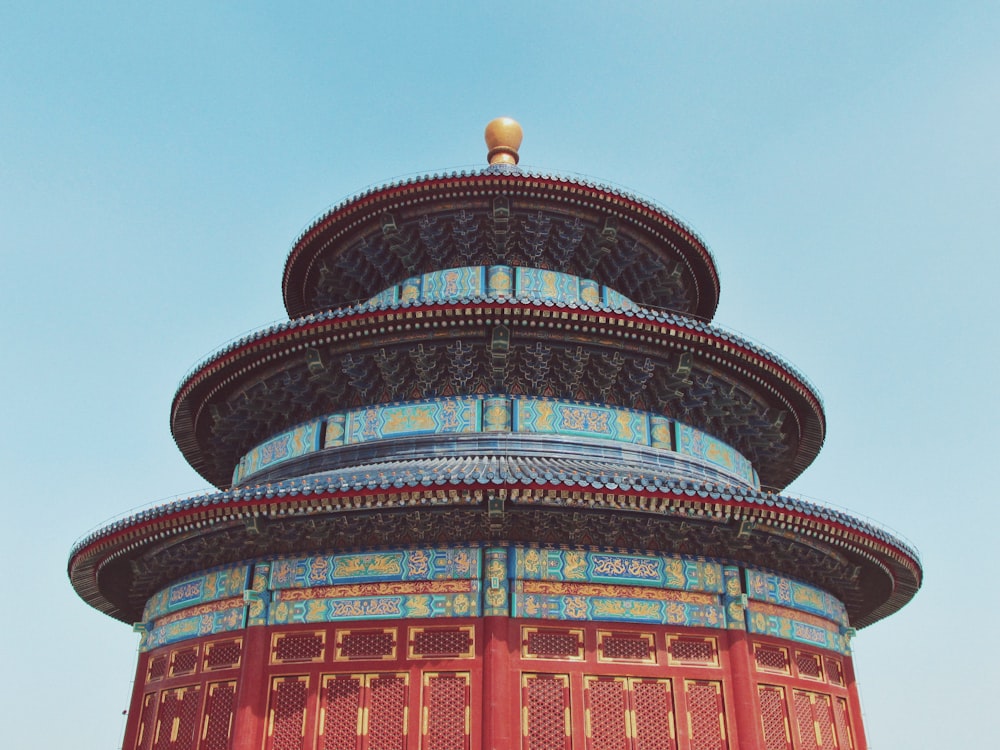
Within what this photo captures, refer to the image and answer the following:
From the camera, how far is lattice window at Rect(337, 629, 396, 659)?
1355cm

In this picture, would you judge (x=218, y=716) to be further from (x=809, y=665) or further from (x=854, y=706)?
(x=854, y=706)

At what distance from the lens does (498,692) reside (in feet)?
41.9

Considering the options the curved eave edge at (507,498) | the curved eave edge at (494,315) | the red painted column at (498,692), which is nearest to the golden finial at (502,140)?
the curved eave edge at (494,315)

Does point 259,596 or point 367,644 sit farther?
point 259,596

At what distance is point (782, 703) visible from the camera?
1455 cm

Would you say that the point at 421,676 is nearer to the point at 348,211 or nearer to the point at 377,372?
the point at 377,372

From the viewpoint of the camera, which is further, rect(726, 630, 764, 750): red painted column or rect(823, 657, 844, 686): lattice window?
rect(823, 657, 844, 686): lattice window

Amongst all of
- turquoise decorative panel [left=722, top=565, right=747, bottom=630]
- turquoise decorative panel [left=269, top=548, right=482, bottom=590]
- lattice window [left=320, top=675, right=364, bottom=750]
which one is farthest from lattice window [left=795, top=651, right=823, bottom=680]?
lattice window [left=320, top=675, right=364, bottom=750]

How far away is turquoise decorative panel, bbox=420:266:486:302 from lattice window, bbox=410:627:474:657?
9024 millimetres

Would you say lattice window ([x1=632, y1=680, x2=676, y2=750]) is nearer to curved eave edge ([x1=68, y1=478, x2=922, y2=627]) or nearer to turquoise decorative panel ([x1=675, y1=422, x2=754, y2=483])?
curved eave edge ([x1=68, y1=478, x2=922, y2=627])

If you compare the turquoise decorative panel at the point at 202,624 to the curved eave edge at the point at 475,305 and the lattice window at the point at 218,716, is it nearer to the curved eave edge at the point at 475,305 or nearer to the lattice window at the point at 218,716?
the lattice window at the point at 218,716

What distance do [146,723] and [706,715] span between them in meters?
10.2

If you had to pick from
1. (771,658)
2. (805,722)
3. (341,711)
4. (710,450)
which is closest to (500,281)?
(710,450)

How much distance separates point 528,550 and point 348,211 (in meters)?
10.5
